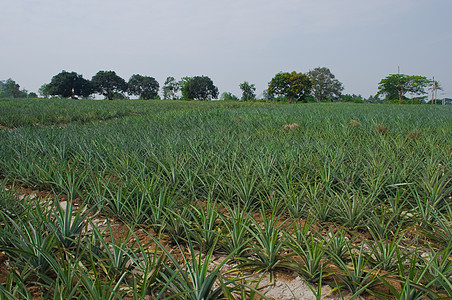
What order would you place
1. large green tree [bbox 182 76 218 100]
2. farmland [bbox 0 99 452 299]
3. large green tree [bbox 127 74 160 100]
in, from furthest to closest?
1. large green tree [bbox 127 74 160 100]
2. large green tree [bbox 182 76 218 100]
3. farmland [bbox 0 99 452 299]

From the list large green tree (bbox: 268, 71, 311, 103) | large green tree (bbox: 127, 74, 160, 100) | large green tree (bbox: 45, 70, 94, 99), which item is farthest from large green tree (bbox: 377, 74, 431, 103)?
large green tree (bbox: 45, 70, 94, 99)

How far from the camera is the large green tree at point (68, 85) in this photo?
4769 cm

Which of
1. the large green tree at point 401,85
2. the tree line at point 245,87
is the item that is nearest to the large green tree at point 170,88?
the tree line at point 245,87

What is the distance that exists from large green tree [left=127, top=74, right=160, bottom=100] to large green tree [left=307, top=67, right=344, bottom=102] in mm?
32232

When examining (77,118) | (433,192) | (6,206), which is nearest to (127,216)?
(6,206)

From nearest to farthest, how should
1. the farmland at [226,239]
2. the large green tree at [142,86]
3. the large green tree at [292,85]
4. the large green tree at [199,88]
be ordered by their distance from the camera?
the farmland at [226,239] < the large green tree at [292,85] < the large green tree at [199,88] < the large green tree at [142,86]

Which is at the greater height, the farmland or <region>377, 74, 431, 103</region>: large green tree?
<region>377, 74, 431, 103</region>: large green tree

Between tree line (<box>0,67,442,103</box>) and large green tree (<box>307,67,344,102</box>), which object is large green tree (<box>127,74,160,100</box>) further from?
large green tree (<box>307,67,344,102</box>)

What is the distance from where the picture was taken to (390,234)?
1621mm

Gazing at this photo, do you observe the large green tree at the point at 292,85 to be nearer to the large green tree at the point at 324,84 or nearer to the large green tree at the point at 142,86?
the large green tree at the point at 324,84

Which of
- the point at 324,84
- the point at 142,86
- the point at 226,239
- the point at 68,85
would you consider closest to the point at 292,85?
the point at 324,84

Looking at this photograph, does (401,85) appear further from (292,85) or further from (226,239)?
(226,239)

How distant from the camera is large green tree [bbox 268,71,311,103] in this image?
149 ft

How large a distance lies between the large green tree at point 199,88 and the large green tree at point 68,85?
17.9 metres
